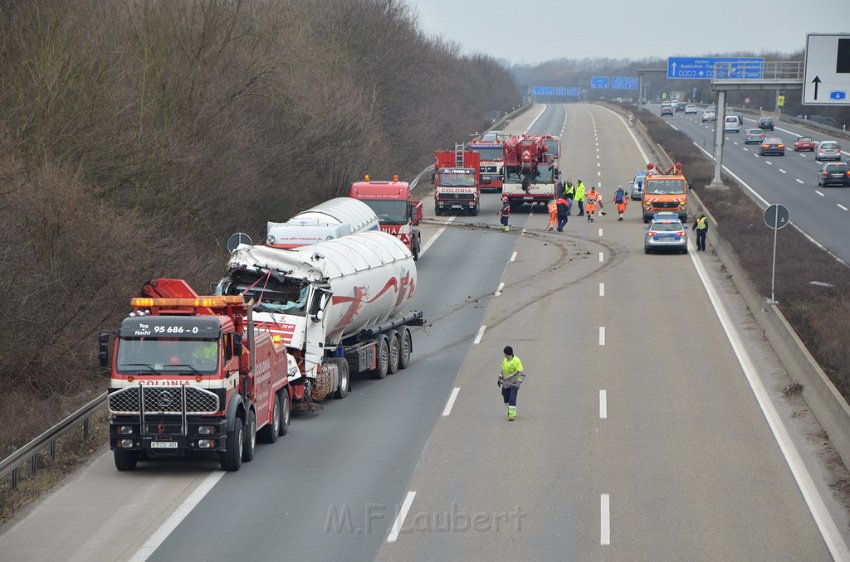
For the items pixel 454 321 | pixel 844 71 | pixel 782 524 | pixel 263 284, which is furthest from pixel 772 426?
pixel 844 71

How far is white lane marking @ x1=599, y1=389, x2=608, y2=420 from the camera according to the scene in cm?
2312

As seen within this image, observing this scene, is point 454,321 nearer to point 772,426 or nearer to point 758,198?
point 772,426

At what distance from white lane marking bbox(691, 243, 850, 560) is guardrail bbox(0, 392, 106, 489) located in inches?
461

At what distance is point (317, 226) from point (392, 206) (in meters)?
11.7

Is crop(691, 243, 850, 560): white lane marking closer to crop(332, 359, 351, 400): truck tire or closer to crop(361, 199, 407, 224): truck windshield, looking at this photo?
crop(332, 359, 351, 400): truck tire

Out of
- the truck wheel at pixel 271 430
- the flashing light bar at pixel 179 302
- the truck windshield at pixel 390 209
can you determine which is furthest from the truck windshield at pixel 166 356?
the truck windshield at pixel 390 209

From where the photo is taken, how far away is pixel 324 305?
2317 cm

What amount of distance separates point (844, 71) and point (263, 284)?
3940cm

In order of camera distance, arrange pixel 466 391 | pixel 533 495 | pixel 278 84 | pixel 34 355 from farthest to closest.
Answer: pixel 278 84, pixel 466 391, pixel 34 355, pixel 533 495

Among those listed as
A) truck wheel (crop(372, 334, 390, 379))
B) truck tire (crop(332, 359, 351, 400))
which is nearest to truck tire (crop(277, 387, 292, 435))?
truck tire (crop(332, 359, 351, 400))

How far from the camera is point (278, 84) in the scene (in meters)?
47.7

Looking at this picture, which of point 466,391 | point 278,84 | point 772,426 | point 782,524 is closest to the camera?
point 782,524

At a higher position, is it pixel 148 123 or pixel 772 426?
pixel 148 123

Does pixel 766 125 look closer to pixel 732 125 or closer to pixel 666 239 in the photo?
pixel 732 125
